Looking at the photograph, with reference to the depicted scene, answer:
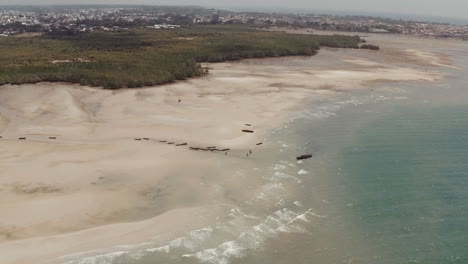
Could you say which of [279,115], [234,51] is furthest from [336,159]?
[234,51]

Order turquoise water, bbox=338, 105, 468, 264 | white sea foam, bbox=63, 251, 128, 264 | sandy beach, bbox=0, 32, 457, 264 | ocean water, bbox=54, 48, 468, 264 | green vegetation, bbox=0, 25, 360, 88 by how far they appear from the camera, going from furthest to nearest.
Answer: green vegetation, bbox=0, 25, 360, 88
sandy beach, bbox=0, 32, 457, 264
turquoise water, bbox=338, 105, 468, 264
ocean water, bbox=54, 48, 468, 264
white sea foam, bbox=63, 251, 128, 264

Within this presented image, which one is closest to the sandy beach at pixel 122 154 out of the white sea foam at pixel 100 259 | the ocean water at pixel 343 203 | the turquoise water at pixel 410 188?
the white sea foam at pixel 100 259

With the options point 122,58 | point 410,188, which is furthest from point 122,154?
point 122,58

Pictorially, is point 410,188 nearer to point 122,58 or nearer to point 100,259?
point 100,259

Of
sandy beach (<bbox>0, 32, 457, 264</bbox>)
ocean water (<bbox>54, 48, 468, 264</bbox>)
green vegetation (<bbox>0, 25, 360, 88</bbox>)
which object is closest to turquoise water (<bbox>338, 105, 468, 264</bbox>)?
ocean water (<bbox>54, 48, 468, 264</bbox>)

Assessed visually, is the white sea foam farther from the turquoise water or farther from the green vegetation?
the green vegetation

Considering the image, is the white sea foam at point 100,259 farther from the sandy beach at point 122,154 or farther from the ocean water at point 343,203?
the sandy beach at point 122,154
